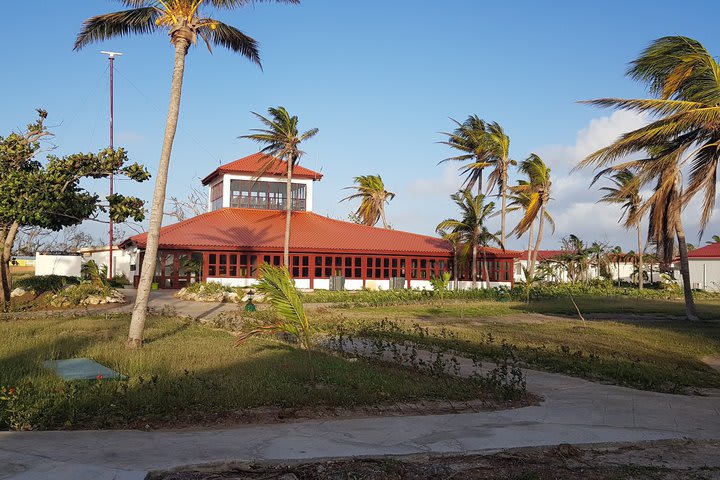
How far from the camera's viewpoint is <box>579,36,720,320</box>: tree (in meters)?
17.0

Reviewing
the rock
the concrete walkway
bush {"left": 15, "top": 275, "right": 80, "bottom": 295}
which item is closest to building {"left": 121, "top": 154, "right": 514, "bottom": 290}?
bush {"left": 15, "top": 275, "right": 80, "bottom": 295}

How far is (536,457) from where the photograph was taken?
606 centimetres

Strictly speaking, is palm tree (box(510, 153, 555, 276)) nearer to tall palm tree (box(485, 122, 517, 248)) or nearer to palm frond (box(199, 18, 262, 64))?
tall palm tree (box(485, 122, 517, 248))

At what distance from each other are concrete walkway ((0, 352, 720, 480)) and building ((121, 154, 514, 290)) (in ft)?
90.7

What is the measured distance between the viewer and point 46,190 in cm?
2033

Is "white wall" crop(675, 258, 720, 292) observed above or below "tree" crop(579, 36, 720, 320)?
below

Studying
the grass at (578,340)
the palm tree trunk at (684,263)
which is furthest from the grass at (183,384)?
the palm tree trunk at (684,263)

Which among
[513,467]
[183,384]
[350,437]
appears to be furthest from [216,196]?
[513,467]

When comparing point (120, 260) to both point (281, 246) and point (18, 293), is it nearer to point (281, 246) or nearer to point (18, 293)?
point (281, 246)

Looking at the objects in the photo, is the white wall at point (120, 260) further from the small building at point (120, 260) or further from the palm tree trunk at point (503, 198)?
the palm tree trunk at point (503, 198)

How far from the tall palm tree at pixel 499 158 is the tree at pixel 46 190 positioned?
23.6 m

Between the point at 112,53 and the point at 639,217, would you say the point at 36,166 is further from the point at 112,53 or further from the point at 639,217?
the point at 639,217

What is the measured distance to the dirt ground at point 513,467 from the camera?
532 centimetres

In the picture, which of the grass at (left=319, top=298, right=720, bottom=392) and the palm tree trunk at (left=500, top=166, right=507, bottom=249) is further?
the palm tree trunk at (left=500, top=166, right=507, bottom=249)
